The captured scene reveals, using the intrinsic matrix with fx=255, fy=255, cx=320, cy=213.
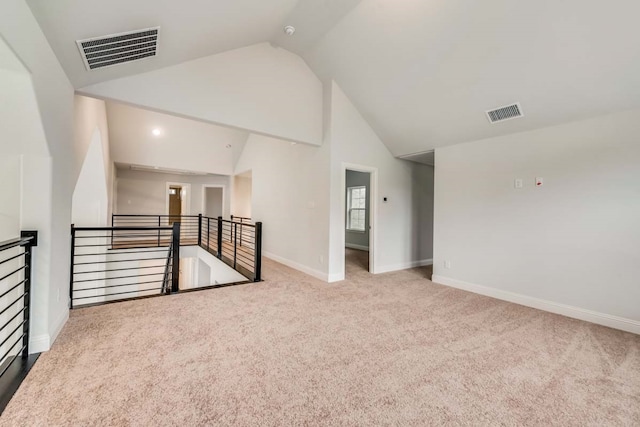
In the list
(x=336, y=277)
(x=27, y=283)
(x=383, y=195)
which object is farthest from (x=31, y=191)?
(x=383, y=195)

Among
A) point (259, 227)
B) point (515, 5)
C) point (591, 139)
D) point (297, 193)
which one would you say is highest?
point (515, 5)

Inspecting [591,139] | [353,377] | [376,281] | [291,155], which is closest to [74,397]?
[353,377]

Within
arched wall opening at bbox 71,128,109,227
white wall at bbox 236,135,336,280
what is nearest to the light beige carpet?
white wall at bbox 236,135,336,280

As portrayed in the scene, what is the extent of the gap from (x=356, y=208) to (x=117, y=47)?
673 cm

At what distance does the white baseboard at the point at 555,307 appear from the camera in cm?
265

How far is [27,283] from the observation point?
1953mm

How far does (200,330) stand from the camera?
2457mm

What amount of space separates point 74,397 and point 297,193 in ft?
12.9

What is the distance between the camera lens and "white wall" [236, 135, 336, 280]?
437 centimetres

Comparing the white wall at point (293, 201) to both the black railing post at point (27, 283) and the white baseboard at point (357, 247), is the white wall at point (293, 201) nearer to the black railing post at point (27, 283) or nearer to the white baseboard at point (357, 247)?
the white baseboard at point (357, 247)

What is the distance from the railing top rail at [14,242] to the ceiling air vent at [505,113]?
4733mm

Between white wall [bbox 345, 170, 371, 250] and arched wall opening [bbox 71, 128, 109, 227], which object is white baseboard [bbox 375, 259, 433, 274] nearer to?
white wall [bbox 345, 170, 371, 250]

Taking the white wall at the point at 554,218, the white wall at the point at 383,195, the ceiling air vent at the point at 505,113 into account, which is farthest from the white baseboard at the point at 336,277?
the ceiling air vent at the point at 505,113

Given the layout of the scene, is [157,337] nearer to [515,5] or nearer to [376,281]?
[376,281]
